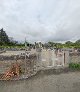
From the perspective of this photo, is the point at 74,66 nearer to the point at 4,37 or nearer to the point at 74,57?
the point at 74,57

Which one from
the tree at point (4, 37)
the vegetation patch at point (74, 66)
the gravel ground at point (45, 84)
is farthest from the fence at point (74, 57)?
the tree at point (4, 37)

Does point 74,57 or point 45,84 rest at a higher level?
point 74,57

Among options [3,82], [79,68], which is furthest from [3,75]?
[79,68]

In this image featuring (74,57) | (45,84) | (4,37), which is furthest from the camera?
(4,37)

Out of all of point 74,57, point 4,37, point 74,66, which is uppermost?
point 4,37

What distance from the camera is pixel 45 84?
10711 millimetres

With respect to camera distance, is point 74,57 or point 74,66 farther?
point 74,57

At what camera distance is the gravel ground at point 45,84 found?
Result: 399 inches

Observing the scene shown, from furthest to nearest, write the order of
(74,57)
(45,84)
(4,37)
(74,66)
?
(4,37), (74,57), (74,66), (45,84)

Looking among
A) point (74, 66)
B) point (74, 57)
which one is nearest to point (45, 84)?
point (74, 66)

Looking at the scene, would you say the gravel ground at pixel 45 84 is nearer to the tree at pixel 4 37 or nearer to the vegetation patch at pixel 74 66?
the vegetation patch at pixel 74 66

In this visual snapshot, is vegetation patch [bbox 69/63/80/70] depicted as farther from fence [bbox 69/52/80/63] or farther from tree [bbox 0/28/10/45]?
tree [bbox 0/28/10/45]

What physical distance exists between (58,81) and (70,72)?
6.07ft

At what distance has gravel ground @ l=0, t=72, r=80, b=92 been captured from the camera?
10141 mm
